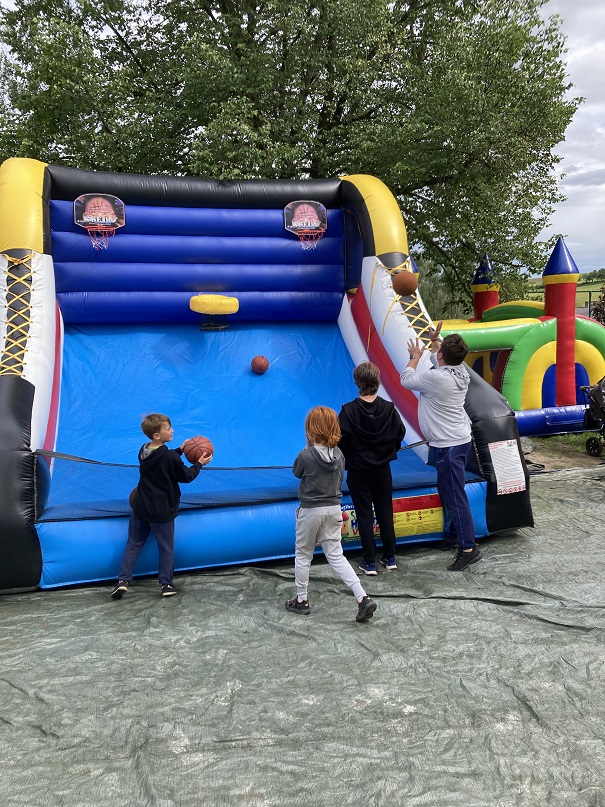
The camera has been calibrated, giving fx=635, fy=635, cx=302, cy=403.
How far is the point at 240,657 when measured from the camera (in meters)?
2.30

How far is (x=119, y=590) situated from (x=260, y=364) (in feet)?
7.66

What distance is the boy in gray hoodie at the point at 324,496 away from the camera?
8.43 ft

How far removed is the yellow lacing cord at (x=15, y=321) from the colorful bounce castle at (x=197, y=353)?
12 mm

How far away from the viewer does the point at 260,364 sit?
4793 mm

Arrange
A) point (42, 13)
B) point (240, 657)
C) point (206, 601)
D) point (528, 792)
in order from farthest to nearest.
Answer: point (42, 13), point (206, 601), point (240, 657), point (528, 792)

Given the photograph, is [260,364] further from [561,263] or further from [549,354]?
[561,263]

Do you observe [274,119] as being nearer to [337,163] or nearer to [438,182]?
[337,163]

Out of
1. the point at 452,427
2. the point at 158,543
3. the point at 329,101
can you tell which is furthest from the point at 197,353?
the point at 329,101

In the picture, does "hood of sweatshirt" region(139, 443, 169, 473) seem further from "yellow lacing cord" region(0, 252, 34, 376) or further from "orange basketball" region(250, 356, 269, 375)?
"orange basketball" region(250, 356, 269, 375)

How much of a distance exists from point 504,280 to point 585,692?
780cm

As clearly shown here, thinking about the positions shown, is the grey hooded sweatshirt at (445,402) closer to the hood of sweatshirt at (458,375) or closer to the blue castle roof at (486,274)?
the hood of sweatshirt at (458,375)

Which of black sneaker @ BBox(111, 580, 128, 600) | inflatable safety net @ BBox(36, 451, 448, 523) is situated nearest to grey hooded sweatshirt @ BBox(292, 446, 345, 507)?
inflatable safety net @ BBox(36, 451, 448, 523)

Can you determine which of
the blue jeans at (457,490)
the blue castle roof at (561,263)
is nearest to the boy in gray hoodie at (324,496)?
the blue jeans at (457,490)

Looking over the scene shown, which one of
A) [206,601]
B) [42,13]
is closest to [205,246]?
[206,601]
